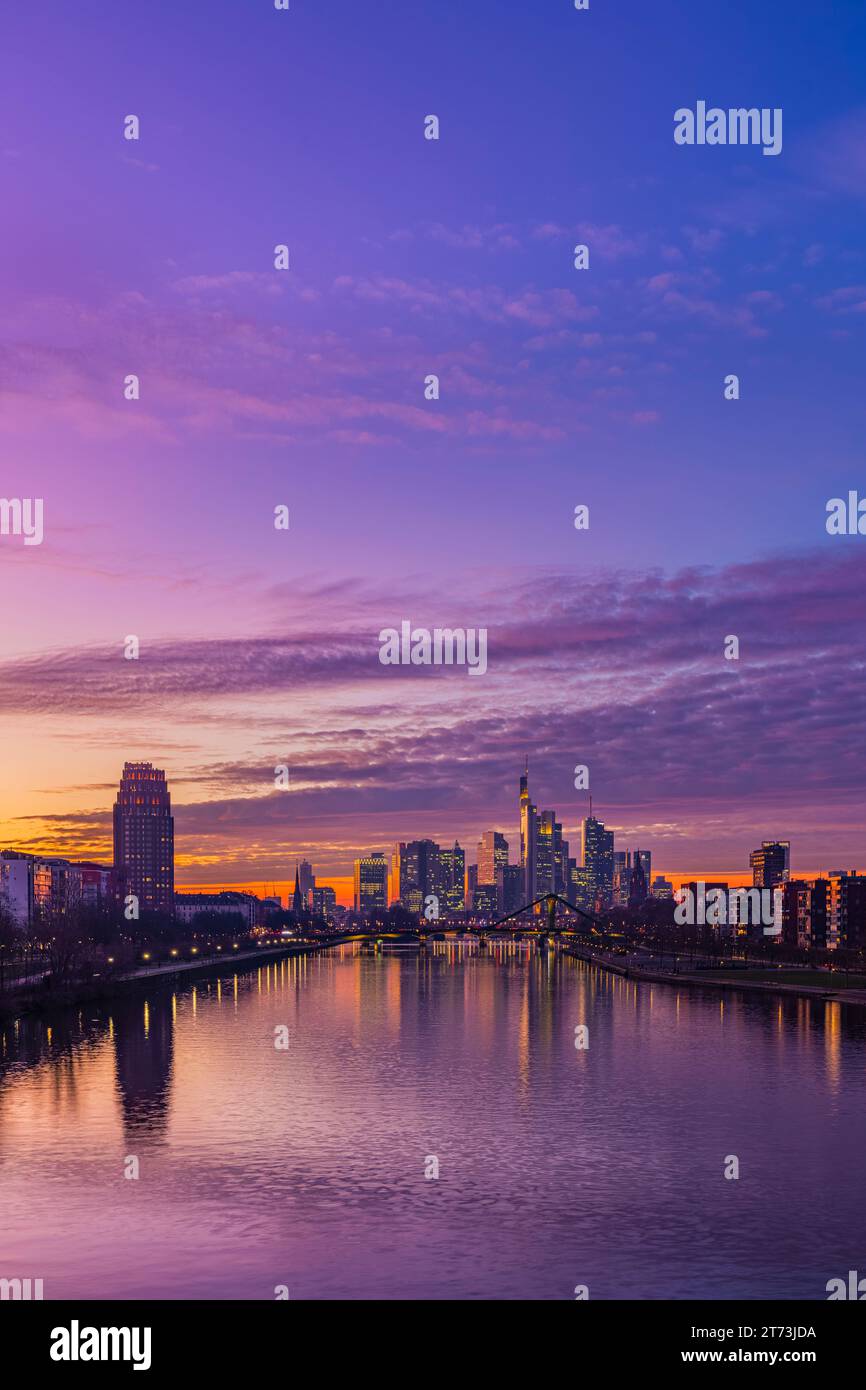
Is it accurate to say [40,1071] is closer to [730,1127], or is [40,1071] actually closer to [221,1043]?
[221,1043]

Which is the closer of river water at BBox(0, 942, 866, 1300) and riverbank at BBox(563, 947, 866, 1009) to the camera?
river water at BBox(0, 942, 866, 1300)

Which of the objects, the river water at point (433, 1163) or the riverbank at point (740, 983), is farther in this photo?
the riverbank at point (740, 983)

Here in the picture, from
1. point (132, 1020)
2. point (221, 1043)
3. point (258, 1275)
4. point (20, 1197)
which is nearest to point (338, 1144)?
point (20, 1197)

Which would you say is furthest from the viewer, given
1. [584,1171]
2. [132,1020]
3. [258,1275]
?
[132,1020]

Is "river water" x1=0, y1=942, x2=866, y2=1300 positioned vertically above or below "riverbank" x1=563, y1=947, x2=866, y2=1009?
above
